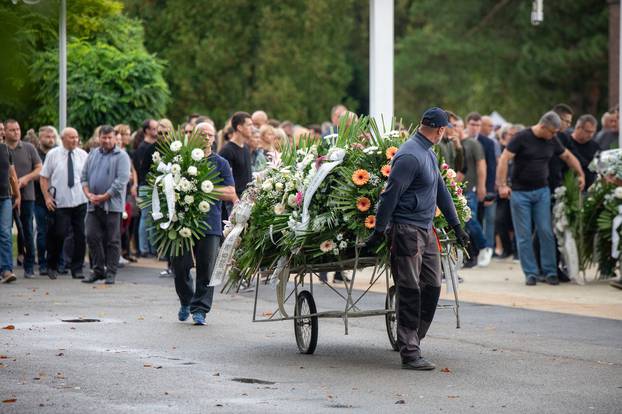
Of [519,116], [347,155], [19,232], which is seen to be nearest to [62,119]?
[19,232]

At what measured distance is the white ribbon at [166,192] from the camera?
39.4 feet

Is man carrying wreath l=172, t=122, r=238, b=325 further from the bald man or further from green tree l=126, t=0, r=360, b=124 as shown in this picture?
green tree l=126, t=0, r=360, b=124

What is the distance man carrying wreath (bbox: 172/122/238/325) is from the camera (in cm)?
1212

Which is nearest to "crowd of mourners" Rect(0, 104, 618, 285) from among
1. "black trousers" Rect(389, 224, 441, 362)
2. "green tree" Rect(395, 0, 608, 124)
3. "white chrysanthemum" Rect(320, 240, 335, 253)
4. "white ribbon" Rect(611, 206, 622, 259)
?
"white ribbon" Rect(611, 206, 622, 259)

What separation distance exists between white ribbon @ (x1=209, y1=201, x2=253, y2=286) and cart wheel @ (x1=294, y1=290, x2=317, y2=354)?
679mm

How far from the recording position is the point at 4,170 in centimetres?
1664

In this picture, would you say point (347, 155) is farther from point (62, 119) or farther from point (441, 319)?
point (62, 119)

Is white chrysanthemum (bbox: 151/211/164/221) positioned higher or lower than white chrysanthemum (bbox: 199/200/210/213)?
lower

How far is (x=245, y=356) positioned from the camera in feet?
32.7

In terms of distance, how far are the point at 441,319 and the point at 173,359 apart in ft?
12.5

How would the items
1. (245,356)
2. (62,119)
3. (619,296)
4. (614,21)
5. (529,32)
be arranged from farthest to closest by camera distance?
(529,32)
(614,21)
(62,119)
(619,296)
(245,356)

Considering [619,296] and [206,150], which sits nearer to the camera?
[206,150]

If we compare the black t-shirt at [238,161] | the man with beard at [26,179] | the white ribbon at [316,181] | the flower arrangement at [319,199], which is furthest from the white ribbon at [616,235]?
the man with beard at [26,179]

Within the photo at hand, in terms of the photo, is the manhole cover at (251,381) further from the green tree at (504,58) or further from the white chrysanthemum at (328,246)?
the green tree at (504,58)
